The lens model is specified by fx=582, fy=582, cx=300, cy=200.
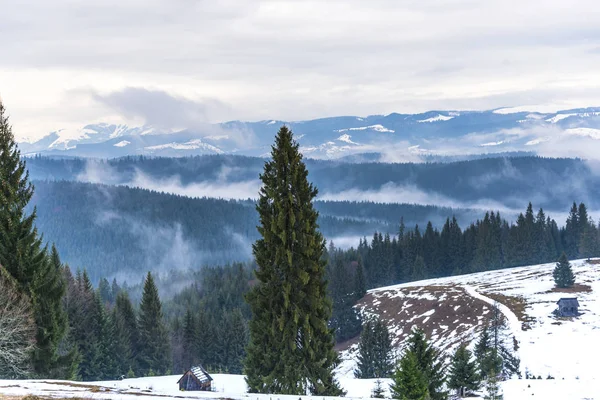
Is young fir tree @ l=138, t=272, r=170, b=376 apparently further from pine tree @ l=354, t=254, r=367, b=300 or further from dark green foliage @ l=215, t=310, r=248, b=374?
pine tree @ l=354, t=254, r=367, b=300

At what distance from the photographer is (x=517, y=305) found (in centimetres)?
10281

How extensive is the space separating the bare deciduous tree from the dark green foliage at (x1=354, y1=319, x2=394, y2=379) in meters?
60.1

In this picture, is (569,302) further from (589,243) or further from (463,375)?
(589,243)

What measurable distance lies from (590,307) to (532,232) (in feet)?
263

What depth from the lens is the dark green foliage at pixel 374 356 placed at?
286ft

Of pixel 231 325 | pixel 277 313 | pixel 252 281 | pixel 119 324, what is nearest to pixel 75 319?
pixel 119 324

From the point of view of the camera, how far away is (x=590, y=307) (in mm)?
95125

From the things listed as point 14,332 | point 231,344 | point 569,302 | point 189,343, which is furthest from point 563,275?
point 14,332

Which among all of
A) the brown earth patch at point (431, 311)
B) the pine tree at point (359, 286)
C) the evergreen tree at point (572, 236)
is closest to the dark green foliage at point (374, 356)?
the brown earth patch at point (431, 311)

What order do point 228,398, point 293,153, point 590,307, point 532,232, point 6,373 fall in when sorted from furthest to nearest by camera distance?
point 532,232 < point 590,307 < point 293,153 < point 6,373 < point 228,398

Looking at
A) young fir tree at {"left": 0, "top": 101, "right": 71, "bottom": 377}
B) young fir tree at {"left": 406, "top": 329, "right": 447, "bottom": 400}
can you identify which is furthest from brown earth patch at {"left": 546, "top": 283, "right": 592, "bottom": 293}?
young fir tree at {"left": 0, "top": 101, "right": 71, "bottom": 377}

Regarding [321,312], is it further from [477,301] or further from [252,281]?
[252,281]

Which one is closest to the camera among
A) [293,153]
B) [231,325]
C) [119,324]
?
[293,153]

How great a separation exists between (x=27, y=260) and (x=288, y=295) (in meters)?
16.3
